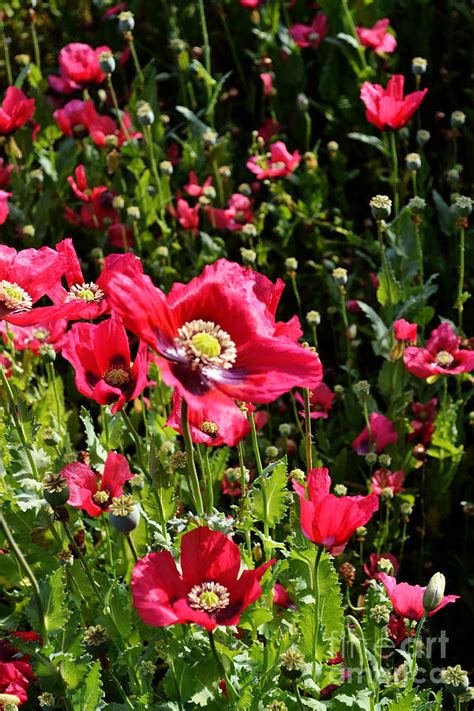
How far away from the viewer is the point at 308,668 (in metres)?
1.19

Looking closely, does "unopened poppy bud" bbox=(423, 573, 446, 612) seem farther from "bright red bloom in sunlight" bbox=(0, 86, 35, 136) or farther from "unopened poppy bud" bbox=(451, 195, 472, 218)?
"bright red bloom in sunlight" bbox=(0, 86, 35, 136)

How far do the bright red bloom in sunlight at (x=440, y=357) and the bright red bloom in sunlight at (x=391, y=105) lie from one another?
463 millimetres

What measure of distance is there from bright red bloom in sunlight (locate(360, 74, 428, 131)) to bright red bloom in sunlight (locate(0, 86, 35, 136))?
890 mm

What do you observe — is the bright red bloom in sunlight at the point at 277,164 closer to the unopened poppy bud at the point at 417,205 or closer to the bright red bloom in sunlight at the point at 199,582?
the unopened poppy bud at the point at 417,205

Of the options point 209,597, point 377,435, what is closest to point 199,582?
point 209,597

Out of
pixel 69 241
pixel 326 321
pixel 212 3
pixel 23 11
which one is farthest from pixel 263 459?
pixel 23 11

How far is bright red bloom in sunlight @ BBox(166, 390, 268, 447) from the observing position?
35.4 inches

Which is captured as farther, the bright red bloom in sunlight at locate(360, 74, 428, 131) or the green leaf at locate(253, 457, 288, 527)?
the bright red bloom in sunlight at locate(360, 74, 428, 131)

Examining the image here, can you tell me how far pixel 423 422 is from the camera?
2.04 metres

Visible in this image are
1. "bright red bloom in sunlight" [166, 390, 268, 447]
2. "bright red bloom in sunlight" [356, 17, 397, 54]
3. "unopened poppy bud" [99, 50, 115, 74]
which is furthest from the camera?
"bright red bloom in sunlight" [356, 17, 397, 54]

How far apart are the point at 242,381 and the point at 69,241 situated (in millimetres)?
361

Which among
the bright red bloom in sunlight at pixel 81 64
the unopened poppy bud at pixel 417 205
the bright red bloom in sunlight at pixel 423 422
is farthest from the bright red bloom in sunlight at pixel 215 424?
the bright red bloom in sunlight at pixel 81 64

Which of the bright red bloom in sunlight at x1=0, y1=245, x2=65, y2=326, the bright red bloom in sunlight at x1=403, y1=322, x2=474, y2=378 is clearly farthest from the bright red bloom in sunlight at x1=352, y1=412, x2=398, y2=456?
the bright red bloom in sunlight at x1=0, y1=245, x2=65, y2=326

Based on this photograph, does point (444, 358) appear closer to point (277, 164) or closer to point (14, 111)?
point (277, 164)
